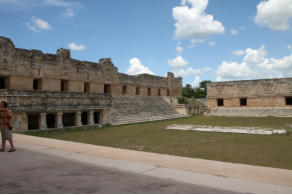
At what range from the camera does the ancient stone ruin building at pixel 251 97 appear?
2567cm

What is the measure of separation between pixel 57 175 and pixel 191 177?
2.03 metres

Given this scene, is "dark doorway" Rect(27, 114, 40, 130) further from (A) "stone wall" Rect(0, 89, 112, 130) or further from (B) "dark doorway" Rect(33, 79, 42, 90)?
(B) "dark doorway" Rect(33, 79, 42, 90)

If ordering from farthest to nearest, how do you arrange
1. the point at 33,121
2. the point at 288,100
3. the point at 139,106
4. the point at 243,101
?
the point at 243,101, the point at 288,100, the point at 139,106, the point at 33,121

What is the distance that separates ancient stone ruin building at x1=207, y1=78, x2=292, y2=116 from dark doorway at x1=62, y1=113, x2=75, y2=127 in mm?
18945

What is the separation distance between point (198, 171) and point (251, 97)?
2646 centimetres

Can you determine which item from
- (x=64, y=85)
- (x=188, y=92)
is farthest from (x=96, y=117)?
(x=188, y=92)

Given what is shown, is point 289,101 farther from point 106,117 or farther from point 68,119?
point 68,119

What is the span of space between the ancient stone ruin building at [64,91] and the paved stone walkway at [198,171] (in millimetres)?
7993

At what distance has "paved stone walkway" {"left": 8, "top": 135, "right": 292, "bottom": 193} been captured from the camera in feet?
10.1

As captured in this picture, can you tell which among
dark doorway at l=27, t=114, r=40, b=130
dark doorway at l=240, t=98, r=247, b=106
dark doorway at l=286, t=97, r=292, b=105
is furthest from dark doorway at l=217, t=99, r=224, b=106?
dark doorway at l=27, t=114, r=40, b=130

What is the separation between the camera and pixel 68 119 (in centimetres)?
1488

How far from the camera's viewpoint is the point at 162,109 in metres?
26.0

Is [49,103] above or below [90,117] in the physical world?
above

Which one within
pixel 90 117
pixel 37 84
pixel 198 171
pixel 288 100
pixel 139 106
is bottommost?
pixel 198 171
